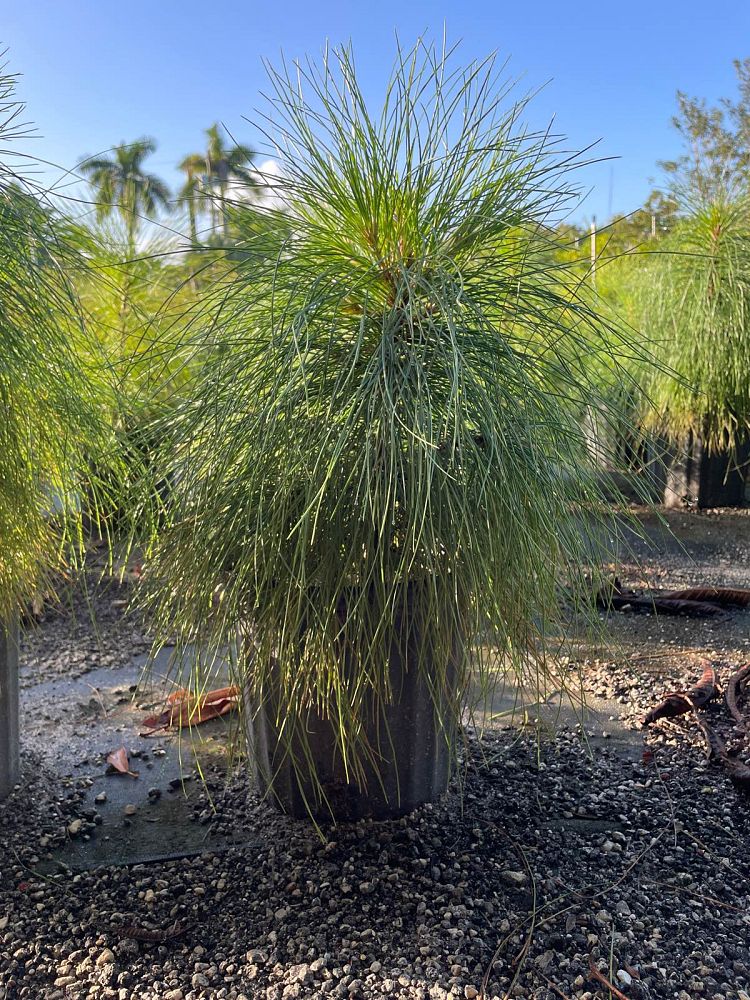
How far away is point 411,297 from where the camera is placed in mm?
1333

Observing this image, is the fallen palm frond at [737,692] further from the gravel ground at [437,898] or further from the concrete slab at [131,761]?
the concrete slab at [131,761]

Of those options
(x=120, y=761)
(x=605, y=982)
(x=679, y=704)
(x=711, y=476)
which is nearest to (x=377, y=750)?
(x=605, y=982)

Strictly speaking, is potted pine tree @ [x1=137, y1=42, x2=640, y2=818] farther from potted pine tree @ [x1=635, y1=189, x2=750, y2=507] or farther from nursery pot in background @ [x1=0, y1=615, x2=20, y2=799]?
potted pine tree @ [x1=635, y1=189, x2=750, y2=507]

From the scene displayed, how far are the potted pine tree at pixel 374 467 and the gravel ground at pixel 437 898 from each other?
13 centimetres

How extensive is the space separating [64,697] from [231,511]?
1.30 metres

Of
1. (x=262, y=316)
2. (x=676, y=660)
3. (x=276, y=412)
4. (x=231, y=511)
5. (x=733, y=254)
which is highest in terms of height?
(x=733, y=254)

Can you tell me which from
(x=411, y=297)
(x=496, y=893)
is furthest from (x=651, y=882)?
(x=411, y=297)

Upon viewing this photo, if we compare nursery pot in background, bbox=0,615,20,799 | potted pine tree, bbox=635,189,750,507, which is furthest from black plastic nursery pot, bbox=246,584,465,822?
potted pine tree, bbox=635,189,750,507

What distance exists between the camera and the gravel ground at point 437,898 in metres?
1.17

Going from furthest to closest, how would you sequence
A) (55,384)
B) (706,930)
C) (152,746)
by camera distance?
(152,746) → (55,384) → (706,930)

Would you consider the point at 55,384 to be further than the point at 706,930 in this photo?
Yes

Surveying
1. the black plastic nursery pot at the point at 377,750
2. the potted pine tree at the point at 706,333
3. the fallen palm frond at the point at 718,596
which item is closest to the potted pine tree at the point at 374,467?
the black plastic nursery pot at the point at 377,750

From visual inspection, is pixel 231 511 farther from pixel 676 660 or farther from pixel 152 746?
pixel 676 660

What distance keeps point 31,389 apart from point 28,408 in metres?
0.09
